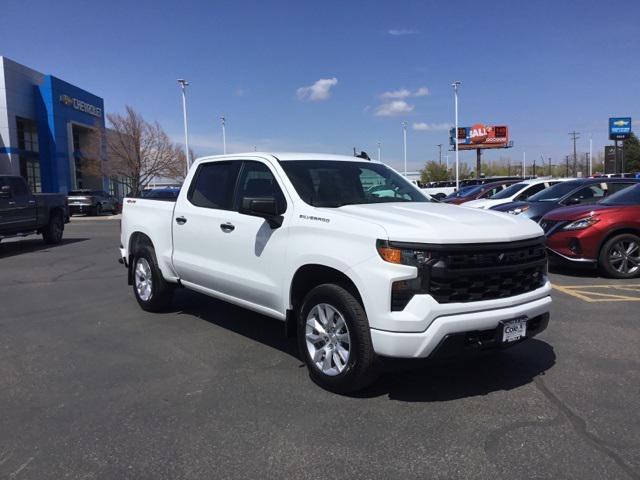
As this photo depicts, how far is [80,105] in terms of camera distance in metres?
47.6

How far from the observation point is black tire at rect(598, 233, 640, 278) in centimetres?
868

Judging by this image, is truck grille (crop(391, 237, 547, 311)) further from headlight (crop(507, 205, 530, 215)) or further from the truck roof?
headlight (crop(507, 205, 530, 215))

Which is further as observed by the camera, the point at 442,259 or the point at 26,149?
the point at 26,149

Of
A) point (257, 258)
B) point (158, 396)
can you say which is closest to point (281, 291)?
point (257, 258)

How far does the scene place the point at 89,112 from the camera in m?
49.7

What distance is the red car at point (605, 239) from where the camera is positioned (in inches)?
340

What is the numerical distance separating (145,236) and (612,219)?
22.9 ft

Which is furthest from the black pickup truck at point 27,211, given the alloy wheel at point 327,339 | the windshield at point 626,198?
the windshield at point 626,198

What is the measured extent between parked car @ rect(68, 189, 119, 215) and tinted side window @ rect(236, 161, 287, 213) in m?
31.1

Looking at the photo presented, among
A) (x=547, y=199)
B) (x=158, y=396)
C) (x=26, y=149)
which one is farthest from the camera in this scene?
(x=26, y=149)

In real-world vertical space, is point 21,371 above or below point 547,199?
below

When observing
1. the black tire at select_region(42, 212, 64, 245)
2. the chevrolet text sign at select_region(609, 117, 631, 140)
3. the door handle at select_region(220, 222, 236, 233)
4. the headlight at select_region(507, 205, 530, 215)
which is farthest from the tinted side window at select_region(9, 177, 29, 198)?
the chevrolet text sign at select_region(609, 117, 631, 140)

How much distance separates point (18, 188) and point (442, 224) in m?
13.5

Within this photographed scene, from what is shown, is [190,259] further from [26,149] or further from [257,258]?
[26,149]
